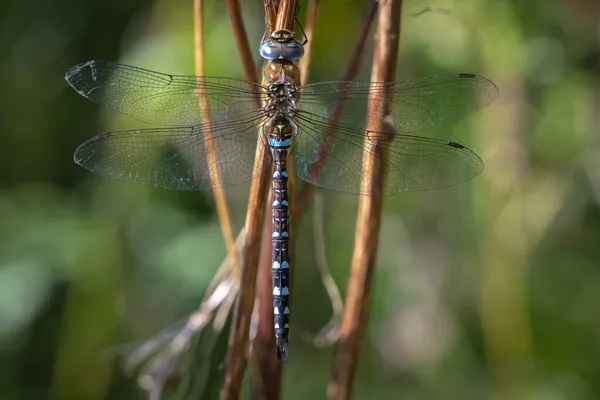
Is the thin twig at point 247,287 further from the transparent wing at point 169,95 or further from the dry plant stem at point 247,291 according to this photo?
the transparent wing at point 169,95

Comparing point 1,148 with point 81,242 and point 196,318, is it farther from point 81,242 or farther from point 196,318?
point 196,318

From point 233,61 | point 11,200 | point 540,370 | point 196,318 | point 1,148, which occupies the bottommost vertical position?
point 540,370

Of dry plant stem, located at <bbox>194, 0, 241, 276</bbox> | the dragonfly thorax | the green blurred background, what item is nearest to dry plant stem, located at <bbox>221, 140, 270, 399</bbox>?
dry plant stem, located at <bbox>194, 0, 241, 276</bbox>

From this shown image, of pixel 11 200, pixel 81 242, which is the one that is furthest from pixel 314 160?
pixel 11 200

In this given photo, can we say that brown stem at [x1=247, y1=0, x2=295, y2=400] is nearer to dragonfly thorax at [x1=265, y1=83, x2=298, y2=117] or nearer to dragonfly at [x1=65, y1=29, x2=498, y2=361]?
dragonfly at [x1=65, y1=29, x2=498, y2=361]

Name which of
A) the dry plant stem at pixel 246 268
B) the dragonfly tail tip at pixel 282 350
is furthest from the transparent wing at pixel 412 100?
the dragonfly tail tip at pixel 282 350

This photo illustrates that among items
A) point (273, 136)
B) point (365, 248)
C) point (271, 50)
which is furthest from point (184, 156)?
point (365, 248)

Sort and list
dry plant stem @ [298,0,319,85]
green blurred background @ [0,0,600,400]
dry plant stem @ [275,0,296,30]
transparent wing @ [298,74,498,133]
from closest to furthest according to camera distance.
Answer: dry plant stem @ [275,0,296,30], dry plant stem @ [298,0,319,85], transparent wing @ [298,74,498,133], green blurred background @ [0,0,600,400]

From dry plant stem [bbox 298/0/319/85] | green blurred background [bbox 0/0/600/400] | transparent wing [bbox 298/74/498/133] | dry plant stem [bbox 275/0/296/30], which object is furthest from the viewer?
green blurred background [bbox 0/0/600/400]
